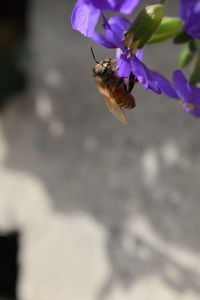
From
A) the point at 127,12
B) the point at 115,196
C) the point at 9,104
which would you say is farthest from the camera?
the point at 9,104

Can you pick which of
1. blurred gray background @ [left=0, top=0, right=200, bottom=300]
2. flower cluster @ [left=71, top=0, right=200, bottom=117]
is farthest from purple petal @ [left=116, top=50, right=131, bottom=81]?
blurred gray background @ [left=0, top=0, right=200, bottom=300]

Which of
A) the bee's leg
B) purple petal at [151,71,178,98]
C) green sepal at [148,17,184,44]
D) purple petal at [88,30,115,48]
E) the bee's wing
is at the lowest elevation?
the bee's wing

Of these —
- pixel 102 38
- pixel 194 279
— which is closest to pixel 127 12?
pixel 102 38

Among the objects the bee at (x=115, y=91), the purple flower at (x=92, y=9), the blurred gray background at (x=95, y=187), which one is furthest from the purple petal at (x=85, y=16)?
the blurred gray background at (x=95, y=187)

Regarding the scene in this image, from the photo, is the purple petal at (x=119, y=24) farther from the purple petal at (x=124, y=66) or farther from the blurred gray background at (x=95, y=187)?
the blurred gray background at (x=95, y=187)

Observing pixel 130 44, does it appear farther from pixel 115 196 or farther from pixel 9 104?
pixel 9 104

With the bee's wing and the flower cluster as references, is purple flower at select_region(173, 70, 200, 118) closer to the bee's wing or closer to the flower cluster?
the flower cluster

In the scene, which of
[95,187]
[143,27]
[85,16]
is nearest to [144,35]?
[143,27]
